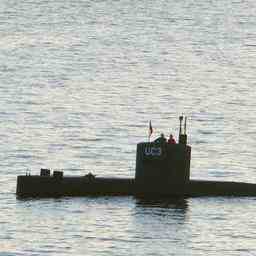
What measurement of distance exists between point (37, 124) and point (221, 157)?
1383cm

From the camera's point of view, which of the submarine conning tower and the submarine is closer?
the submarine

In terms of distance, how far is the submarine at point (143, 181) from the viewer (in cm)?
8238

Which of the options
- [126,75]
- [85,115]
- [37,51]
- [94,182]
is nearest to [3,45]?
[37,51]

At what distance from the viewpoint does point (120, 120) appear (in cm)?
11288

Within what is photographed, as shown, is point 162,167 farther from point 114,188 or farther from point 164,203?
point 114,188

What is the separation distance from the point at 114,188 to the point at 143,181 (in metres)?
1.04

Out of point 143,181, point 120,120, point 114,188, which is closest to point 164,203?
point 143,181

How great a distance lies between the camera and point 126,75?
142 m

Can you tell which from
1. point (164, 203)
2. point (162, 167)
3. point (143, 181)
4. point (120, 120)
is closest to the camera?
point (164, 203)

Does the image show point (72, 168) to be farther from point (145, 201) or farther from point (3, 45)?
point (3, 45)

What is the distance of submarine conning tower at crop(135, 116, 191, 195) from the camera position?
82.7 m

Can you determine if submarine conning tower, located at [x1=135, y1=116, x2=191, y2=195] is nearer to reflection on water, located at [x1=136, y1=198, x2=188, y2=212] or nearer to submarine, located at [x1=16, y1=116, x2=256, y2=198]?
submarine, located at [x1=16, y1=116, x2=256, y2=198]

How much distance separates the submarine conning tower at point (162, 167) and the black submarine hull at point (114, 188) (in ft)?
0.11

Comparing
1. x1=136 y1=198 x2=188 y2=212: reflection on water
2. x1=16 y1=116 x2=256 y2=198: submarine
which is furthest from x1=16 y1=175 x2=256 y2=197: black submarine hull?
x1=136 y1=198 x2=188 y2=212: reflection on water
